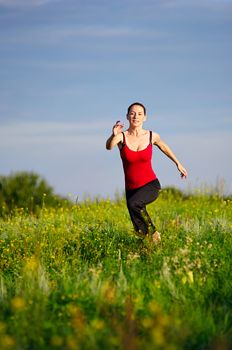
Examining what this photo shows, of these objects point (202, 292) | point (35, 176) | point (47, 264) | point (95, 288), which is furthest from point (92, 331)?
point (35, 176)

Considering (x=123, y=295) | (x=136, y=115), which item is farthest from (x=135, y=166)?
(x=123, y=295)

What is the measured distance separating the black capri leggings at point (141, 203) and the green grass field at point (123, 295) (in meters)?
0.25

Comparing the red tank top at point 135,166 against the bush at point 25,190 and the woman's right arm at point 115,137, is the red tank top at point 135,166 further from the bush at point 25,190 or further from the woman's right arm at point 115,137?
the bush at point 25,190

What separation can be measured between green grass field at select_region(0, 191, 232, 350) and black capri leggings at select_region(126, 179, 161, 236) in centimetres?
25

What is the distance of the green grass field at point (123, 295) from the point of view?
4.86 m

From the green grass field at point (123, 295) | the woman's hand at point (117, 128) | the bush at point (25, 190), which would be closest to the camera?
the green grass field at point (123, 295)

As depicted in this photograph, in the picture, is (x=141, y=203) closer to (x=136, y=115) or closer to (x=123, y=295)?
(x=136, y=115)

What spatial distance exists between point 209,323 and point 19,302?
1.68 metres

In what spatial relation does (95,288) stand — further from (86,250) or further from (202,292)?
(86,250)

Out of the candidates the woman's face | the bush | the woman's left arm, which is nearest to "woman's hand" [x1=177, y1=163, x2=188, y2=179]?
the woman's left arm

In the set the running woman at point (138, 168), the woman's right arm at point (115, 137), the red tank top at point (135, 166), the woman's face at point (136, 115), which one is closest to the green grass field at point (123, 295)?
the running woman at point (138, 168)

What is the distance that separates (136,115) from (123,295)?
3.93m

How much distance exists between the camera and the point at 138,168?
9.47 m

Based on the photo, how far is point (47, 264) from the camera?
915 centimetres
